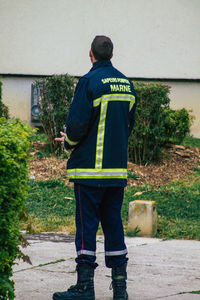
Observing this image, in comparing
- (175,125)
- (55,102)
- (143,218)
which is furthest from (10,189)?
(175,125)

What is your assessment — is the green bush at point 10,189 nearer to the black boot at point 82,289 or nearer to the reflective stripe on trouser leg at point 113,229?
the black boot at point 82,289

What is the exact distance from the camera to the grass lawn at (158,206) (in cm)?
732

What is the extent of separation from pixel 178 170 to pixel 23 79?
742cm

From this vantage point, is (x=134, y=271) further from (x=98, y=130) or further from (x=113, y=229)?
(x=98, y=130)

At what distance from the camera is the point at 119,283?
430cm

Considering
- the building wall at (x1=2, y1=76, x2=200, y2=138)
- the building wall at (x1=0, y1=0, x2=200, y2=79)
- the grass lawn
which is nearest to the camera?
the grass lawn

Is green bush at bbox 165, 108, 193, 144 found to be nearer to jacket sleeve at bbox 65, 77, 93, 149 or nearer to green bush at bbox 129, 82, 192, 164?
green bush at bbox 129, 82, 192, 164

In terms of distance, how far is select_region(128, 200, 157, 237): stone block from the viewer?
7.11 metres

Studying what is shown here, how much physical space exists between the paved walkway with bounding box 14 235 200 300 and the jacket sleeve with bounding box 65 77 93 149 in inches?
48.2

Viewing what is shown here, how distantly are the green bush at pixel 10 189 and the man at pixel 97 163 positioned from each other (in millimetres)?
778

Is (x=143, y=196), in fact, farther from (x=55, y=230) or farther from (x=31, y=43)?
(x=31, y=43)

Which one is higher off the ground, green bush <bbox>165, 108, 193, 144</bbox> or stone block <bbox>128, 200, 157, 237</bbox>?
green bush <bbox>165, 108, 193, 144</bbox>

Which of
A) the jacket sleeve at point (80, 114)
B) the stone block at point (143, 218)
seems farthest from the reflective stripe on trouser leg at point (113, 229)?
the stone block at point (143, 218)

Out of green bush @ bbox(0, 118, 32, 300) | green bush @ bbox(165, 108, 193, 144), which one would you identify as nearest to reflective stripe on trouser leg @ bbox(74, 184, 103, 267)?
green bush @ bbox(0, 118, 32, 300)
